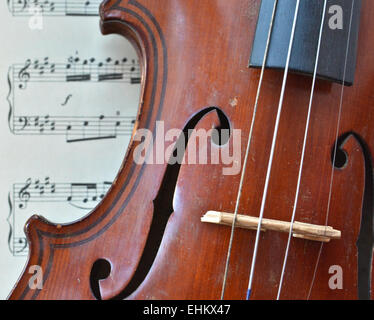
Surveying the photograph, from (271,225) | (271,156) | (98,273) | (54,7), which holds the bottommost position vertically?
(98,273)

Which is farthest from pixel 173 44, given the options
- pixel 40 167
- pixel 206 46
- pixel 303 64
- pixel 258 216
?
pixel 40 167

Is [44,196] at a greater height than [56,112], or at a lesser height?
lesser

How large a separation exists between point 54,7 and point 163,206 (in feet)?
2.00

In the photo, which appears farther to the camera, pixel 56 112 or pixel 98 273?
pixel 56 112

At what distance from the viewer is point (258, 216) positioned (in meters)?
0.88

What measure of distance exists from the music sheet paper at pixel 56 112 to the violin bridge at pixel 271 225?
16.6 inches

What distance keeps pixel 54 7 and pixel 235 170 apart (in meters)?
0.64

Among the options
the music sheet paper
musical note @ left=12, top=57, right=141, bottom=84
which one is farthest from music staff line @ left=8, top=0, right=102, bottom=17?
musical note @ left=12, top=57, right=141, bottom=84

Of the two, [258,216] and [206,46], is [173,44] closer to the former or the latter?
[206,46]

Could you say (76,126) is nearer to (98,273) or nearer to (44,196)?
(44,196)

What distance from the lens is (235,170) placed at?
0.89 metres

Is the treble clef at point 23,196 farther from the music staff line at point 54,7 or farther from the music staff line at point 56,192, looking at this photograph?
the music staff line at point 54,7

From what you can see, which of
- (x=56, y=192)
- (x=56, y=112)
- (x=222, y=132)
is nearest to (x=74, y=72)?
(x=56, y=112)

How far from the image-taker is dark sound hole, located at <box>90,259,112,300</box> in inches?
34.4
